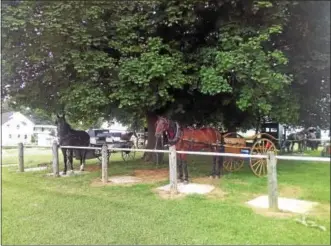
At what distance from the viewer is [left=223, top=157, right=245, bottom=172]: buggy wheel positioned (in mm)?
8266

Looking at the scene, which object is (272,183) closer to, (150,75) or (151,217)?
(151,217)

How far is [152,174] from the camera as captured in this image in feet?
28.7

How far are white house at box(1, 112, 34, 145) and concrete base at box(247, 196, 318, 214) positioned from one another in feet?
60.1

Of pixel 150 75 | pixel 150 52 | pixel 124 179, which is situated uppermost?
pixel 150 52

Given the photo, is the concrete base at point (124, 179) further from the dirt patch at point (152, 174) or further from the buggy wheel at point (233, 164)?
the buggy wheel at point (233, 164)

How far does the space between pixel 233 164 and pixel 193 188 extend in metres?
2.29

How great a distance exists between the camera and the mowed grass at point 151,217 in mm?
2675

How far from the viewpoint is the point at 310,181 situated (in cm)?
164

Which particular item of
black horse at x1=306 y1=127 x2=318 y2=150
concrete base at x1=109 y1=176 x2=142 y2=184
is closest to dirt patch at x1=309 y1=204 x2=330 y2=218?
black horse at x1=306 y1=127 x2=318 y2=150

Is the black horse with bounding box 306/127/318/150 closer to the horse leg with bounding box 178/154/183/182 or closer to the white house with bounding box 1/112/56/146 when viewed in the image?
the horse leg with bounding box 178/154/183/182

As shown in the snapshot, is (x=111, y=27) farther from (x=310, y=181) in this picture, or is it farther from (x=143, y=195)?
(x=310, y=181)

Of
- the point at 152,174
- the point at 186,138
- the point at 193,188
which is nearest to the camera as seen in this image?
the point at 193,188

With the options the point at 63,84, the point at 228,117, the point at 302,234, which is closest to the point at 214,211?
the point at 302,234

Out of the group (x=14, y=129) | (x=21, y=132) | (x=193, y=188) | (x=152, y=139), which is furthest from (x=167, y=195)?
(x=14, y=129)
